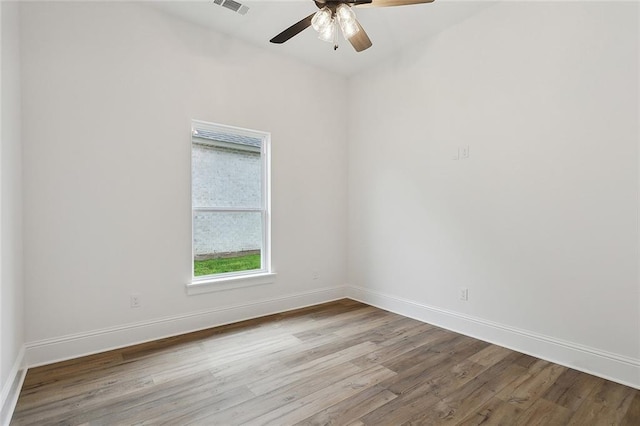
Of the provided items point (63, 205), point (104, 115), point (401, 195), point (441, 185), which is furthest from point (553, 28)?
point (63, 205)

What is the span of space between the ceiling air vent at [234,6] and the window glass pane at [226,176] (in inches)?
52.0

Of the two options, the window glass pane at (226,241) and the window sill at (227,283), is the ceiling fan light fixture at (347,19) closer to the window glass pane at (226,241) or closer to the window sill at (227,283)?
the window glass pane at (226,241)

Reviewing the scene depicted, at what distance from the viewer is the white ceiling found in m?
3.01

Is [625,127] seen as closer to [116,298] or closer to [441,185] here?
[441,185]

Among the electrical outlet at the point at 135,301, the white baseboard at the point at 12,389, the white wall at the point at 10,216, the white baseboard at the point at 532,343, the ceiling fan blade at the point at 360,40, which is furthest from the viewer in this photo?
the electrical outlet at the point at 135,301

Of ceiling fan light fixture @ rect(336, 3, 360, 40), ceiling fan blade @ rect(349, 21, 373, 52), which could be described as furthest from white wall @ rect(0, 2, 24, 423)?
ceiling fan blade @ rect(349, 21, 373, 52)

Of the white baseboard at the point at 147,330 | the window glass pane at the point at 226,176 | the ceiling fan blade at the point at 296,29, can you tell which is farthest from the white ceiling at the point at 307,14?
the white baseboard at the point at 147,330

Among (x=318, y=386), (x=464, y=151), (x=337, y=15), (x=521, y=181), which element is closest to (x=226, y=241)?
(x=318, y=386)

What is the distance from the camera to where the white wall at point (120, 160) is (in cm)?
254

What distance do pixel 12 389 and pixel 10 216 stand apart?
1117 millimetres

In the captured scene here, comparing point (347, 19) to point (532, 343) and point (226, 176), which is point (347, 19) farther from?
point (532, 343)

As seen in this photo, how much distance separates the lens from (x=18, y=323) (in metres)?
2.32

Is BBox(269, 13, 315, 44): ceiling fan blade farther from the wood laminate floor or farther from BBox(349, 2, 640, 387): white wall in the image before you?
the wood laminate floor

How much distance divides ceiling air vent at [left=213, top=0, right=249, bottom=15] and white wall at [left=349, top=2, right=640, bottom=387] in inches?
72.5
